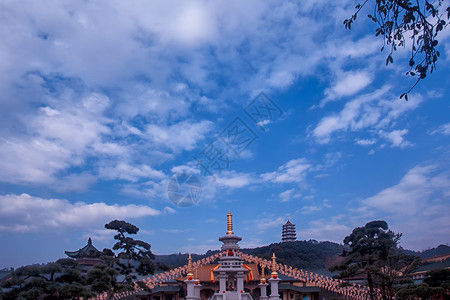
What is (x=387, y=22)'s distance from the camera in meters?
7.04

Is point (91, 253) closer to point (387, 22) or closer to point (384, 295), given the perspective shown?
point (384, 295)

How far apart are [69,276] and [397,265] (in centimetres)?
2502

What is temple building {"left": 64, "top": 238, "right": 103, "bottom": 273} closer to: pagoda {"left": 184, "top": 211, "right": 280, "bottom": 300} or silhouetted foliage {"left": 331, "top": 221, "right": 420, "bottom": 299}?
pagoda {"left": 184, "top": 211, "right": 280, "bottom": 300}

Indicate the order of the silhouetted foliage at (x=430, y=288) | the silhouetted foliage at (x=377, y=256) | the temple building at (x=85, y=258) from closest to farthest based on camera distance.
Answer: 1. the silhouetted foliage at (x=430, y=288)
2. the silhouetted foliage at (x=377, y=256)
3. the temple building at (x=85, y=258)

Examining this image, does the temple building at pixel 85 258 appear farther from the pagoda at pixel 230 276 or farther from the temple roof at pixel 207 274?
the pagoda at pixel 230 276

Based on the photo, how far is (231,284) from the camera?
27.4 meters

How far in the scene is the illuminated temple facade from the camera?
87.3ft

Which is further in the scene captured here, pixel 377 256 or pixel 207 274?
pixel 207 274

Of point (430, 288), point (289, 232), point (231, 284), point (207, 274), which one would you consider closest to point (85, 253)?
point (207, 274)

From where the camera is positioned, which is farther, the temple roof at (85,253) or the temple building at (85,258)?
the temple building at (85,258)

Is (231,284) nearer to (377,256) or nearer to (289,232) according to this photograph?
(377,256)

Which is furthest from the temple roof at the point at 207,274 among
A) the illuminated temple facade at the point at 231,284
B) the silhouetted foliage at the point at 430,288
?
the silhouetted foliage at the point at 430,288

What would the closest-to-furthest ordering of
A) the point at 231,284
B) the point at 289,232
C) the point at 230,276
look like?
the point at 230,276, the point at 231,284, the point at 289,232

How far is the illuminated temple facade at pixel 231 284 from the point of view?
2661 cm
